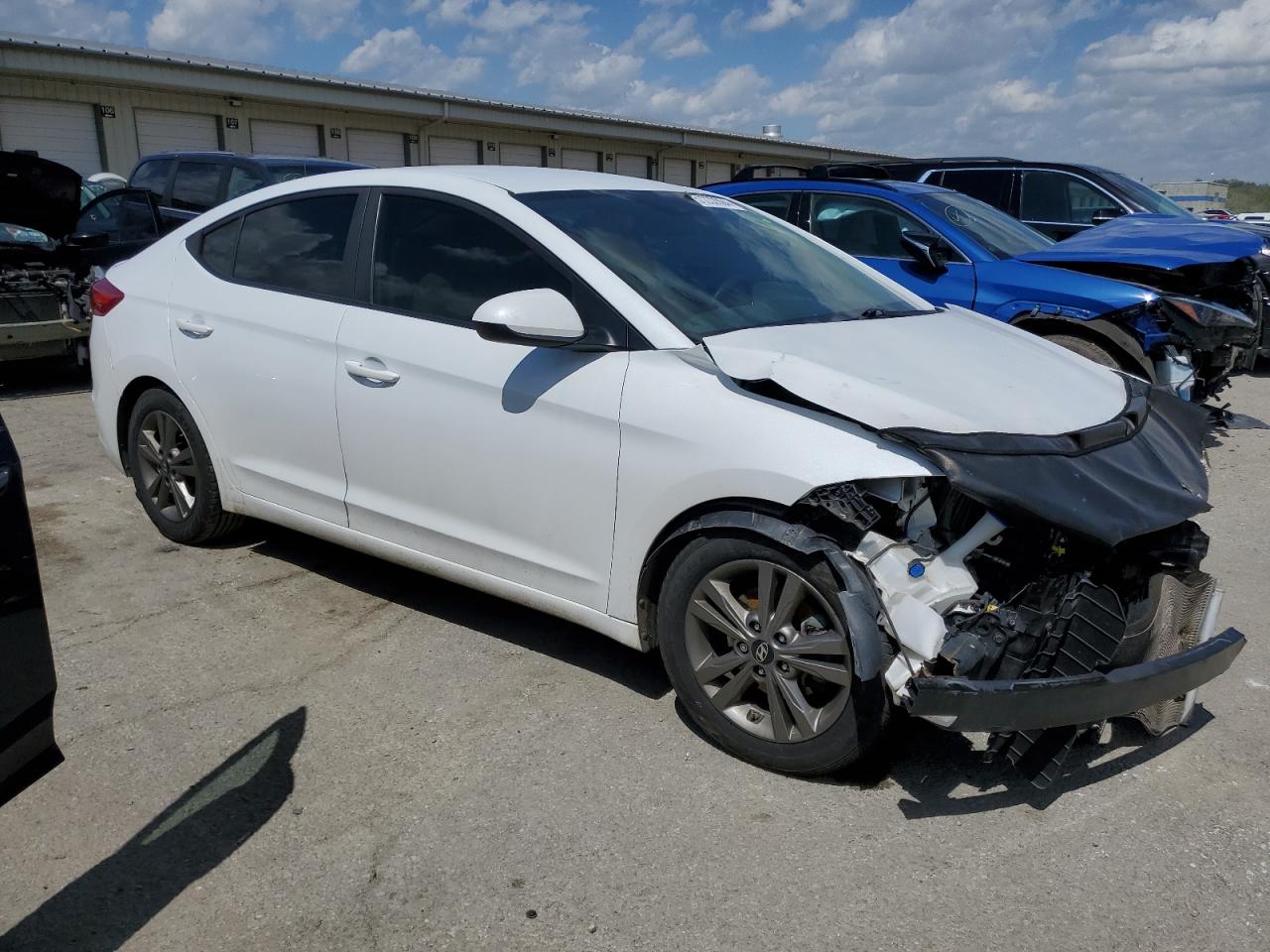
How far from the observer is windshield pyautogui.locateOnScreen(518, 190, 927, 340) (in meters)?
3.50

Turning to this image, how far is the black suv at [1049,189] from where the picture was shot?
10.3 metres

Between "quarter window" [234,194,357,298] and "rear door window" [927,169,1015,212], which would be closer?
"quarter window" [234,194,357,298]

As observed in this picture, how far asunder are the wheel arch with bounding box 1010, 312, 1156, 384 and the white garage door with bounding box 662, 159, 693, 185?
27568 millimetres

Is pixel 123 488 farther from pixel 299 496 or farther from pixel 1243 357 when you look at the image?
pixel 1243 357

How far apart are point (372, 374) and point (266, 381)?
65 centimetres

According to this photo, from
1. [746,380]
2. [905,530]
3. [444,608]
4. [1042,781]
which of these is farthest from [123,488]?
[1042,781]

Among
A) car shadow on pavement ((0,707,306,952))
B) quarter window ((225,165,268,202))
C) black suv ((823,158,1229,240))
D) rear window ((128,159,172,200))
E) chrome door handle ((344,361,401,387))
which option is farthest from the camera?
rear window ((128,159,172,200))

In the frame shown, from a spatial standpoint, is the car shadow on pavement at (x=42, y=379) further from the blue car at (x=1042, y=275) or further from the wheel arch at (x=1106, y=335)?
the wheel arch at (x=1106, y=335)

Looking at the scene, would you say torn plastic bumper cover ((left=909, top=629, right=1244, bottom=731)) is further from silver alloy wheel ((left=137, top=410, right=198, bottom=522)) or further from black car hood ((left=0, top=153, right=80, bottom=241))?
black car hood ((left=0, top=153, right=80, bottom=241))

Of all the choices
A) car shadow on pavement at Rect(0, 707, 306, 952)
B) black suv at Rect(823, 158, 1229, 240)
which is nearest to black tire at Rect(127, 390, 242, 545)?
car shadow on pavement at Rect(0, 707, 306, 952)

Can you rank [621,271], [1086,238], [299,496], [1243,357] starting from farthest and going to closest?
[1086,238], [1243,357], [299,496], [621,271]

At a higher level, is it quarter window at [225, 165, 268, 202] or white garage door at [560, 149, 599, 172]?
white garage door at [560, 149, 599, 172]

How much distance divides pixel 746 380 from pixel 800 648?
78 centimetres

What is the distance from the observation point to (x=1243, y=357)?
23.8 ft
